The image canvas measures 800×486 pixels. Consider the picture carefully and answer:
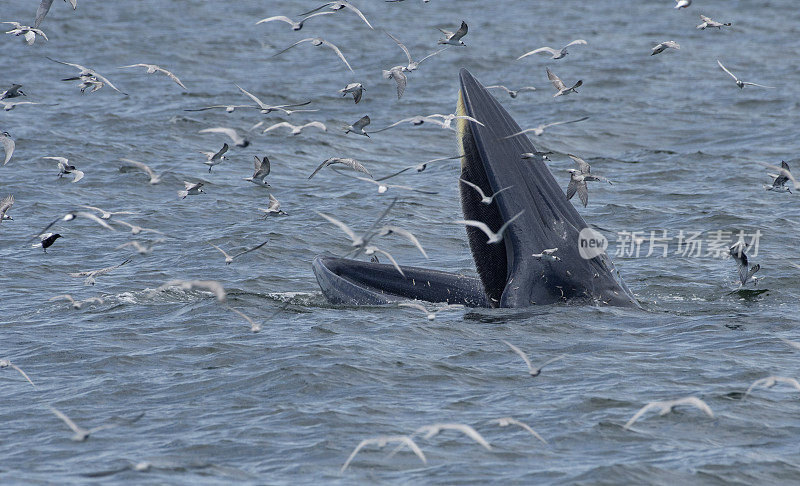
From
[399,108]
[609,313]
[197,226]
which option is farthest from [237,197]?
[609,313]

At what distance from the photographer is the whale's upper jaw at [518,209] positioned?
1292 cm

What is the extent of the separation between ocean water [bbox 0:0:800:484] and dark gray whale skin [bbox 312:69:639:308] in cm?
27

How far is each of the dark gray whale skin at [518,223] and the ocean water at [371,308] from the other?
273mm

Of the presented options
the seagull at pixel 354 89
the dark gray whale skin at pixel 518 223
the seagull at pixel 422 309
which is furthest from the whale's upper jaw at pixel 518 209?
the seagull at pixel 354 89

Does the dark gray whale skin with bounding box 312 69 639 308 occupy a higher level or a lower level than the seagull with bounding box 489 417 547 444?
higher

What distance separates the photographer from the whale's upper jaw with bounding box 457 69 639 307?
12.9 metres

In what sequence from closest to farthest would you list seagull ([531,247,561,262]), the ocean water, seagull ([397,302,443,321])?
the ocean water
seagull ([531,247,561,262])
seagull ([397,302,443,321])

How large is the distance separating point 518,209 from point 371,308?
109 inches

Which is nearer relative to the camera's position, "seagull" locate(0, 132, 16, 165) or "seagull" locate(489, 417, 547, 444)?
"seagull" locate(489, 417, 547, 444)

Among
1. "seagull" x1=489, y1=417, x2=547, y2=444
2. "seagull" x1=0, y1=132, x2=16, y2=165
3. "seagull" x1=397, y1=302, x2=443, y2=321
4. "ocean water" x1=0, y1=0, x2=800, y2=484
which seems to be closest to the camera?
"seagull" x1=489, y1=417, x2=547, y2=444

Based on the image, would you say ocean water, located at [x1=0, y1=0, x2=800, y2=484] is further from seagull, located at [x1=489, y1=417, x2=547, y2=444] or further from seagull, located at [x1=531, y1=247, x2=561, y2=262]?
seagull, located at [x1=531, y1=247, x2=561, y2=262]

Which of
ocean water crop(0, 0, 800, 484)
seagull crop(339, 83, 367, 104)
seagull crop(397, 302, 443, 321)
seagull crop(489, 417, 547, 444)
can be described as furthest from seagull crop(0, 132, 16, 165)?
seagull crop(489, 417, 547, 444)

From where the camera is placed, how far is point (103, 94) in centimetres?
3625

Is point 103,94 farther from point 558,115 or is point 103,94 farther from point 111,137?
point 558,115
